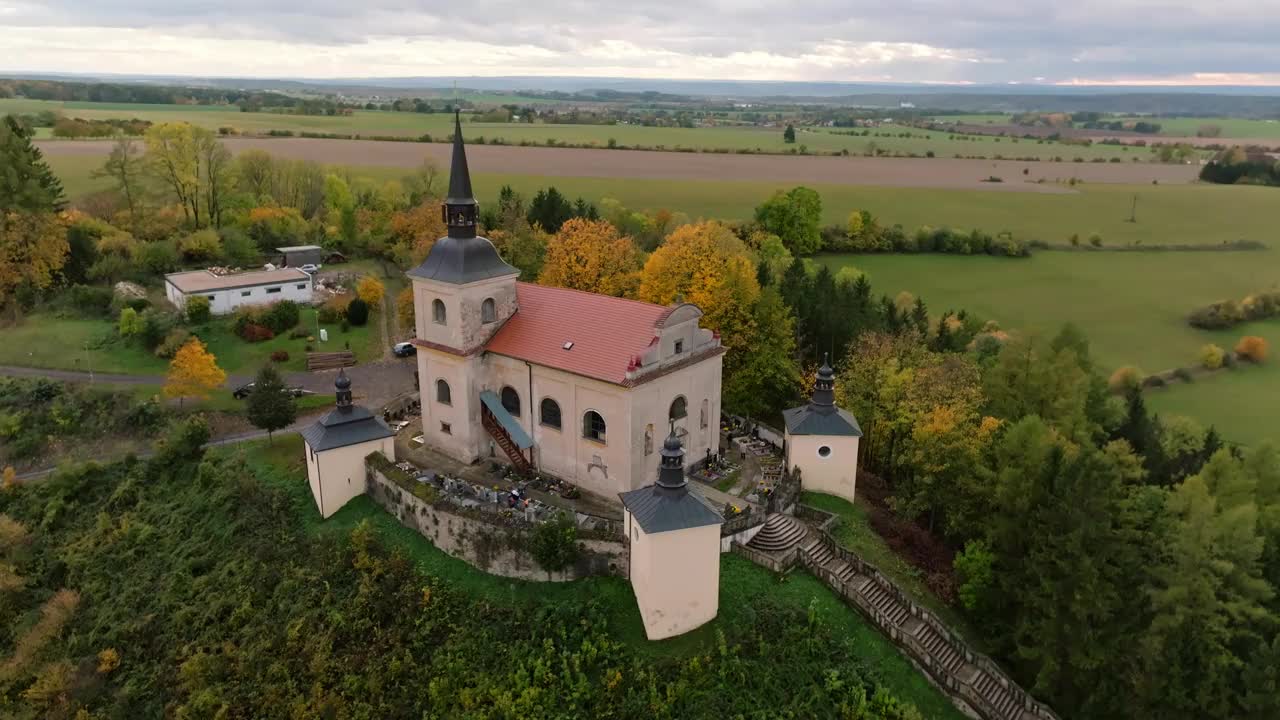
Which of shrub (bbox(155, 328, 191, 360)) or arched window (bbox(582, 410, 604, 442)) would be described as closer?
arched window (bbox(582, 410, 604, 442))

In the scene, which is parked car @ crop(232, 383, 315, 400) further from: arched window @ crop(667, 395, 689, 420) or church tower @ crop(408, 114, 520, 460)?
arched window @ crop(667, 395, 689, 420)

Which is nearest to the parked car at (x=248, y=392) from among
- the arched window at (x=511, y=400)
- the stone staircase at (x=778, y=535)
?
the arched window at (x=511, y=400)

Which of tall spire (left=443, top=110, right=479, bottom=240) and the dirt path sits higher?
tall spire (left=443, top=110, right=479, bottom=240)

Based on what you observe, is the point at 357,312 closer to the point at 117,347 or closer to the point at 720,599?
the point at 117,347

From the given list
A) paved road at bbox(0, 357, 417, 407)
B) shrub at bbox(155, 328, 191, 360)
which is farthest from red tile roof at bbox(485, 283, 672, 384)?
shrub at bbox(155, 328, 191, 360)

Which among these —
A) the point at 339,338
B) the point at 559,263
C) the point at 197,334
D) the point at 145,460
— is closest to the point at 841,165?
the point at 559,263

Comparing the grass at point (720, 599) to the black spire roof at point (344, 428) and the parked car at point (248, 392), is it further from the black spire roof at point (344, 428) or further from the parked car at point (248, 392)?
the parked car at point (248, 392)

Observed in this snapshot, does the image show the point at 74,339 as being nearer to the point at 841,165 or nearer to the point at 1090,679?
the point at 1090,679
